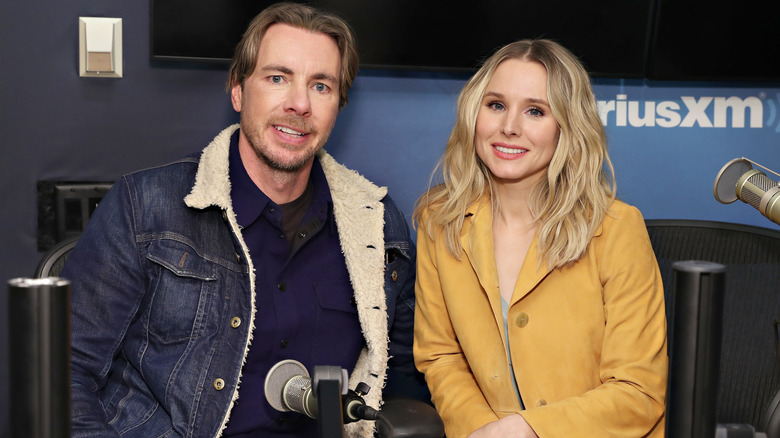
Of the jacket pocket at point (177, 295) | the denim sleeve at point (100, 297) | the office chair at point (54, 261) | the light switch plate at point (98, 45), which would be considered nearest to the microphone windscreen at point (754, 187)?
the jacket pocket at point (177, 295)

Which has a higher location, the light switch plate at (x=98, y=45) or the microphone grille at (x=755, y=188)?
the light switch plate at (x=98, y=45)

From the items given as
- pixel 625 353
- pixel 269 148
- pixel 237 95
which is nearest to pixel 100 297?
pixel 269 148

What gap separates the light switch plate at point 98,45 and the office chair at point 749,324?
1670mm

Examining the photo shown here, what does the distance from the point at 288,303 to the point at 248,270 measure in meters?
0.14

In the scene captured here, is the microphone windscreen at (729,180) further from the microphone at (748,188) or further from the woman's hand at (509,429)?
the woman's hand at (509,429)

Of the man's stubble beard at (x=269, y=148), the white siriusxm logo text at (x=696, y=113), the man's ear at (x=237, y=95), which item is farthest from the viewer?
the white siriusxm logo text at (x=696, y=113)

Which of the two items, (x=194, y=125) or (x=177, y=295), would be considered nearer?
(x=177, y=295)

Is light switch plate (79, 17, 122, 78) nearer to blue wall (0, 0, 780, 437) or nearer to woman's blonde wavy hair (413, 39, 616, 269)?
blue wall (0, 0, 780, 437)

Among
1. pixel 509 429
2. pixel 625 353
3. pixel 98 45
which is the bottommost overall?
pixel 509 429

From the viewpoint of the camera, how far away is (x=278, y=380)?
1.20 meters

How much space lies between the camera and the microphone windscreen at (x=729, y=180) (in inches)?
65.8

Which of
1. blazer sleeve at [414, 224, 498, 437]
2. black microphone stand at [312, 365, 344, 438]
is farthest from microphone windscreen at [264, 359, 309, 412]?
blazer sleeve at [414, 224, 498, 437]

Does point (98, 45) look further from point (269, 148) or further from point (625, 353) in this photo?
point (625, 353)

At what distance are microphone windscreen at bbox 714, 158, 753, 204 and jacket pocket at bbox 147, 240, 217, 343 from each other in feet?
3.77
